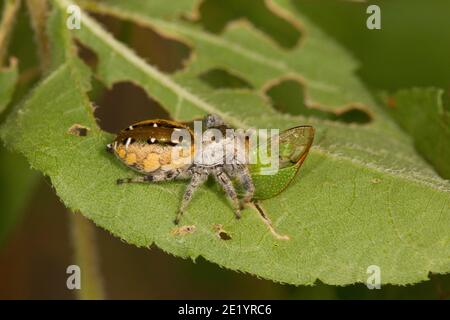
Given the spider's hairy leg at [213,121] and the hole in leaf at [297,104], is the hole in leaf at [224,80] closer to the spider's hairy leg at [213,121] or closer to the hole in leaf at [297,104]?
the hole in leaf at [297,104]

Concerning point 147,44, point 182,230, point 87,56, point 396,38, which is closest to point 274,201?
point 182,230

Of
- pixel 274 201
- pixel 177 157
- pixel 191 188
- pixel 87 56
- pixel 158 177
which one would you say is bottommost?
pixel 274 201

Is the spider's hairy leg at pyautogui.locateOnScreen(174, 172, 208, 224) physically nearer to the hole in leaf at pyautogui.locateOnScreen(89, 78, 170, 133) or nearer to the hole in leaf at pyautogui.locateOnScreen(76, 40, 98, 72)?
the hole in leaf at pyautogui.locateOnScreen(76, 40, 98, 72)

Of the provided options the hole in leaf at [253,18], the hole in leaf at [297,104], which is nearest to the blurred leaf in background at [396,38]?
the hole in leaf at [253,18]

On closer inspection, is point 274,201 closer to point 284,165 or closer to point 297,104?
point 284,165

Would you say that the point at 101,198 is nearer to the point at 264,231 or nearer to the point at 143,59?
the point at 264,231
